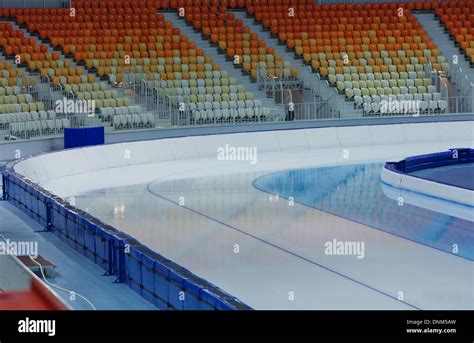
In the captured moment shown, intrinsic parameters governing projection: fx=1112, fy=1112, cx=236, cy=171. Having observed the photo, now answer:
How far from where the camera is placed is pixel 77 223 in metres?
13.3

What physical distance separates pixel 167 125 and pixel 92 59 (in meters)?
2.95

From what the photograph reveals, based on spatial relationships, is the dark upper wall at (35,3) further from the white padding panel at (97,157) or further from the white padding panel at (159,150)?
the white padding panel at (97,157)

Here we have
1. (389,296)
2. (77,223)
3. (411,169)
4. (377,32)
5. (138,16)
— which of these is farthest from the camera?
(377,32)

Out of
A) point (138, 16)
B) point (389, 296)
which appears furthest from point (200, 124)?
point (389, 296)

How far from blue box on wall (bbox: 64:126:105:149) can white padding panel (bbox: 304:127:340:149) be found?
17.6 feet

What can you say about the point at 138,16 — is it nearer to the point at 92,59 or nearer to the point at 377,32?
the point at 92,59

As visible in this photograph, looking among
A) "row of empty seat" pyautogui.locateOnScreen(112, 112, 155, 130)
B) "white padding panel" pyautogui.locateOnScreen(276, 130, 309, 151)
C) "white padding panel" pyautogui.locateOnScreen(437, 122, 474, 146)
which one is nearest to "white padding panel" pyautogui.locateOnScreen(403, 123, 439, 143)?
"white padding panel" pyautogui.locateOnScreen(437, 122, 474, 146)

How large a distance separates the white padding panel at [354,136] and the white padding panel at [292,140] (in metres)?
1.02

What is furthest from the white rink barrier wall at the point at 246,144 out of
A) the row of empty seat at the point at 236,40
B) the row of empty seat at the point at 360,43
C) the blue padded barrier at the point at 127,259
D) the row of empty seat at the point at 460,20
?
the row of empty seat at the point at 460,20

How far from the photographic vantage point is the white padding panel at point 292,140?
25.6 m

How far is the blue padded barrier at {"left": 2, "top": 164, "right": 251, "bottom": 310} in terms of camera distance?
9180mm

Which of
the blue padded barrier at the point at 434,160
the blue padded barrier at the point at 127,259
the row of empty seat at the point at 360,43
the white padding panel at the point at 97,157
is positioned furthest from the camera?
the row of empty seat at the point at 360,43

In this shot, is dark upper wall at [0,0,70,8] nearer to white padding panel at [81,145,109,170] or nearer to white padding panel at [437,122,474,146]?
white padding panel at [81,145,109,170]
